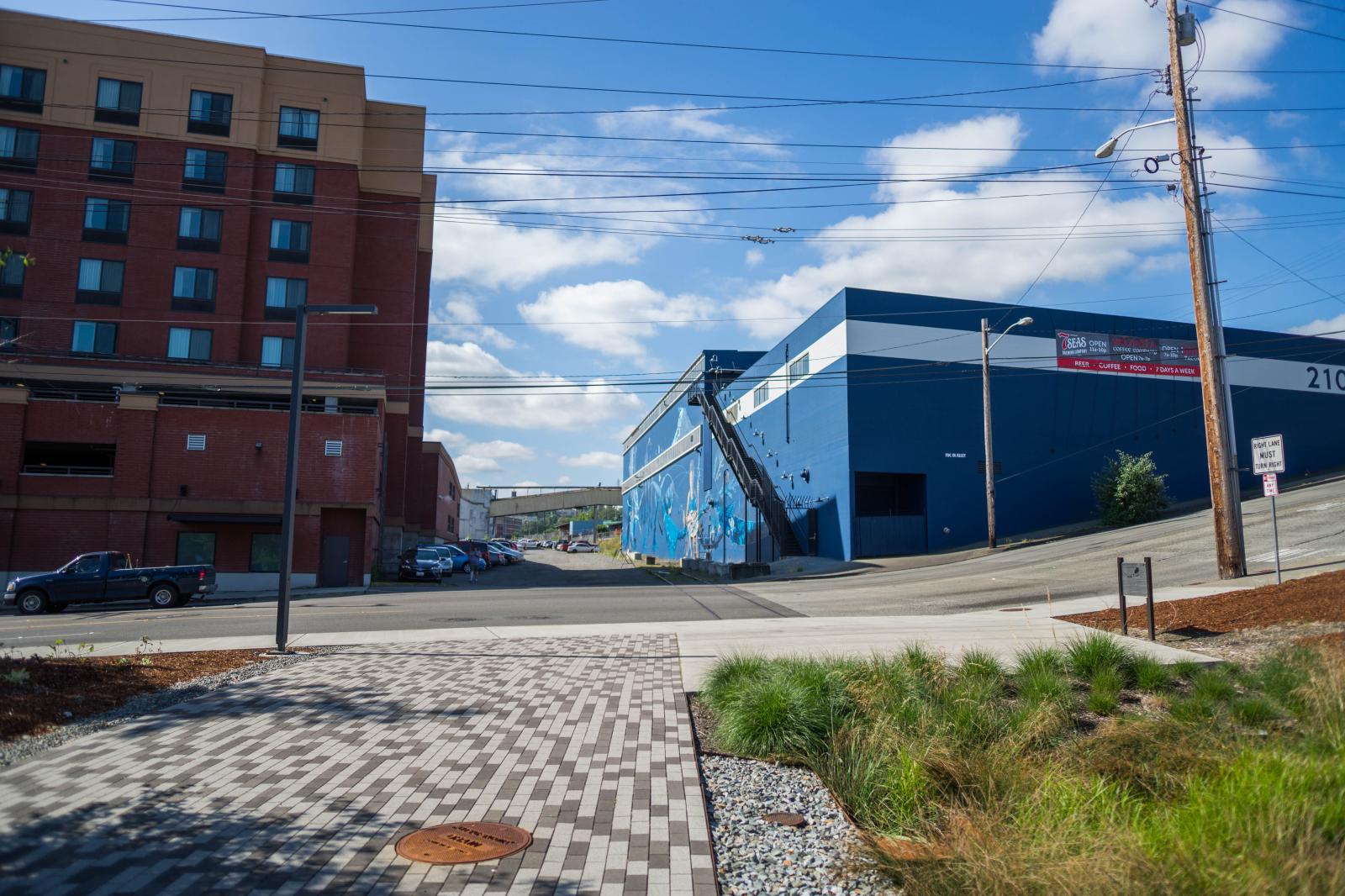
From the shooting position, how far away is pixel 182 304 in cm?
3900

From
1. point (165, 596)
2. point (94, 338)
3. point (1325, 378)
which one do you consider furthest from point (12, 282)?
point (1325, 378)

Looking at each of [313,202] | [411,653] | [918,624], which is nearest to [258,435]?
[313,202]

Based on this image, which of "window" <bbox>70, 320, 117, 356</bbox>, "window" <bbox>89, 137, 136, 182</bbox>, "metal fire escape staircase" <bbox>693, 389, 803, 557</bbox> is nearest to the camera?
"window" <bbox>70, 320, 117, 356</bbox>

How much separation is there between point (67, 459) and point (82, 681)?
3015 cm

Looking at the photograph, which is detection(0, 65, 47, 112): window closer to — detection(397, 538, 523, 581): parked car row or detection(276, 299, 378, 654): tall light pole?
detection(397, 538, 523, 581): parked car row

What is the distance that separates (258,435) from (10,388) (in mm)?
8633

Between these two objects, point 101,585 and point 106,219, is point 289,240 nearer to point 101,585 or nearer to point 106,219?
point 106,219

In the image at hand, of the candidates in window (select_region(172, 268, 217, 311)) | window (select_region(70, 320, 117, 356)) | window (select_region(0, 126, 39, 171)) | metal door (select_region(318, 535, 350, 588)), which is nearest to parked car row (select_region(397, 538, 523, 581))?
metal door (select_region(318, 535, 350, 588))

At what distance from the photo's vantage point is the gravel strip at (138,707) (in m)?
6.57

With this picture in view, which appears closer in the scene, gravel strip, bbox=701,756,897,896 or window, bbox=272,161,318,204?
gravel strip, bbox=701,756,897,896

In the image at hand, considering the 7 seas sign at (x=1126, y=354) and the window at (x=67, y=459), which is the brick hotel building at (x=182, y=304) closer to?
the window at (x=67, y=459)

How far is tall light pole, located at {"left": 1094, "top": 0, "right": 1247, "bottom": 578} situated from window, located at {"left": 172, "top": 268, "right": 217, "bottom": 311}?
121 feet

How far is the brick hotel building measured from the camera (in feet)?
106

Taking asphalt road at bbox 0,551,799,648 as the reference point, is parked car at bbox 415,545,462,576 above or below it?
above
